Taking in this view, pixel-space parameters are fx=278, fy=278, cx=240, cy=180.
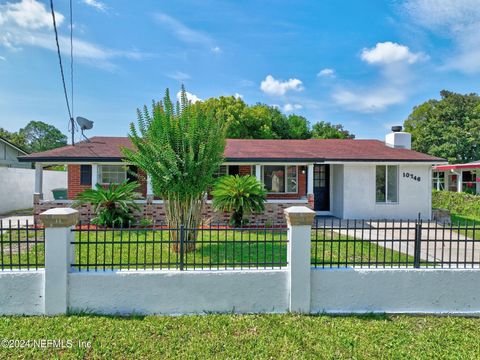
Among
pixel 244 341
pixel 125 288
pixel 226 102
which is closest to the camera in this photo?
pixel 244 341

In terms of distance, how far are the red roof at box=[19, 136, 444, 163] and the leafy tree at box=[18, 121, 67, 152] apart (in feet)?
207

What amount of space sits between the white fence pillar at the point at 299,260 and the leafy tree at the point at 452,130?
27999 mm

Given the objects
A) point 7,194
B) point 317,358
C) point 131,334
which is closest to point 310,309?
point 317,358

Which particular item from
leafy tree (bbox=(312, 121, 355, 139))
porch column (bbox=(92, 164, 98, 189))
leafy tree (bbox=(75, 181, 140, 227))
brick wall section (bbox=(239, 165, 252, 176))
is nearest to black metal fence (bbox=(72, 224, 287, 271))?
leafy tree (bbox=(75, 181, 140, 227))

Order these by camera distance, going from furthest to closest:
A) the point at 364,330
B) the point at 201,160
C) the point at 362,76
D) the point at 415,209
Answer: the point at 362,76, the point at 415,209, the point at 201,160, the point at 364,330

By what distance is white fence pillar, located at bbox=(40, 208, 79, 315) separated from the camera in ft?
12.3

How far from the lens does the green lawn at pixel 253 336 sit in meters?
3.07

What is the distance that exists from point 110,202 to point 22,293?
542 centimetres

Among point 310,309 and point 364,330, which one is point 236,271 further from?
point 364,330

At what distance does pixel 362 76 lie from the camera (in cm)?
1731

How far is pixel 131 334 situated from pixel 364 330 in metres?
2.94

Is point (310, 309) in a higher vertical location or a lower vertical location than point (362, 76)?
lower

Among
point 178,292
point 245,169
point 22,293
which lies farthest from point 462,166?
point 22,293

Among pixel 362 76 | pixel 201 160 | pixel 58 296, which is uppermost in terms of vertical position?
pixel 362 76
